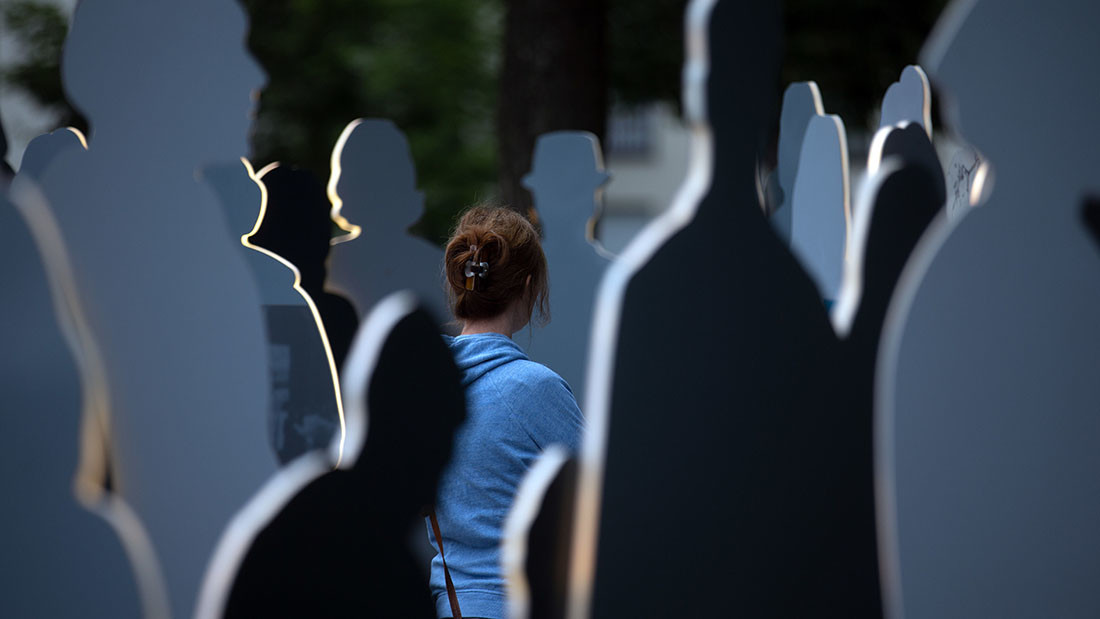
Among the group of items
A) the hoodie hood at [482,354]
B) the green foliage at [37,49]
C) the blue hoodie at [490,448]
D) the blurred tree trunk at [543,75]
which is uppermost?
the green foliage at [37,49]

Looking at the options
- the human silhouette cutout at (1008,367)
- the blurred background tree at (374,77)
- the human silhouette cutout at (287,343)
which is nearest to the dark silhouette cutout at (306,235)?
the human silhouette cutout at (287,343)

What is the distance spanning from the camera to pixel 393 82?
45.4 ft

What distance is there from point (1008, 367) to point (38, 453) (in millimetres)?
1167

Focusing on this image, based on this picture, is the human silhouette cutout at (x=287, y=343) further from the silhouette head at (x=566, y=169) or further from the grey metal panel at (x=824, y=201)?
the grey metal panel at (x=824, y=201)

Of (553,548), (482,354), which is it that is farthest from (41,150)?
(553,548)

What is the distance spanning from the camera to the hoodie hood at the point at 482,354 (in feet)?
5.92

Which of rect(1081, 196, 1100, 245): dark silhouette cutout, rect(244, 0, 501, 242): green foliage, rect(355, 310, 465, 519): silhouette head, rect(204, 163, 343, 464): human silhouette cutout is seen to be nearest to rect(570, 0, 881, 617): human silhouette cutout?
rect(355, 310, 465, 519): silhouette head

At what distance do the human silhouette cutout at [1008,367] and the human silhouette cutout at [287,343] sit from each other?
1.62 meters

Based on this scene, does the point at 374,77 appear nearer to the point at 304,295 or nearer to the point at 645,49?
the point at 645,49

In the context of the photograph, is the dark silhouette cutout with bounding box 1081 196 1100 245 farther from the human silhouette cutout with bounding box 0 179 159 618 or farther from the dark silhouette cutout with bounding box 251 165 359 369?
the dark silhouette cutout with bounding box 251 165 359 369

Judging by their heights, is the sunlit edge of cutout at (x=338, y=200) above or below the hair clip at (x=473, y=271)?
above

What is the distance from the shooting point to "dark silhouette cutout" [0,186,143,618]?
1276 mm

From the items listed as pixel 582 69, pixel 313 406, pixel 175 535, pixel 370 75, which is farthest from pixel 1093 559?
pixel 370 75

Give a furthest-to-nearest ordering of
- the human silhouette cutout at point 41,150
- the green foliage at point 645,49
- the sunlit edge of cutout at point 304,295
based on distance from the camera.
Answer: the green foliage at point 645,49 < the human silhouette cutout at point 41,150 < the sunlit edge of cutout at point 304,295
